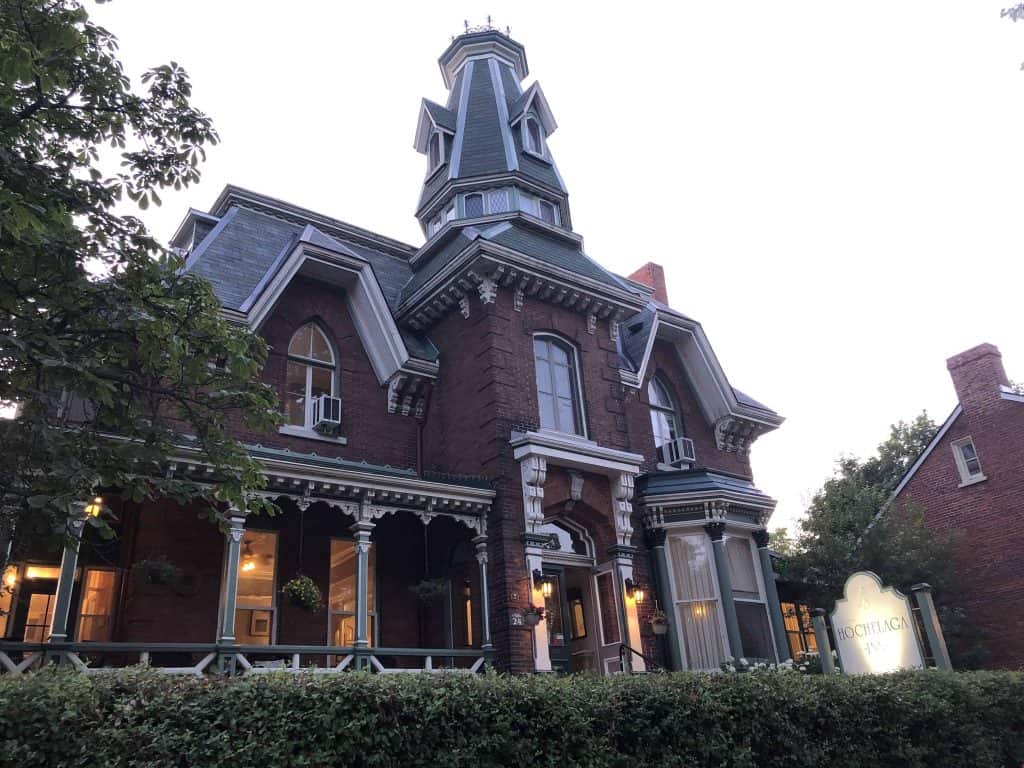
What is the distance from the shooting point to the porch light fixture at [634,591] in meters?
15.0

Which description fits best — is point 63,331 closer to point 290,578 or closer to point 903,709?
point 290,578

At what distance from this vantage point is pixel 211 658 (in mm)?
10812

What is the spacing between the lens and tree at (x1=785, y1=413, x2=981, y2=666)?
2012 centimetres

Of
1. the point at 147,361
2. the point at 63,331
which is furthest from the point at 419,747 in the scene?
the point at 63,331

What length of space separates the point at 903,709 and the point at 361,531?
8.09 meters

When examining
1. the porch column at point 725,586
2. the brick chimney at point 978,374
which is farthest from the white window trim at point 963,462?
the porch column at point 725,586

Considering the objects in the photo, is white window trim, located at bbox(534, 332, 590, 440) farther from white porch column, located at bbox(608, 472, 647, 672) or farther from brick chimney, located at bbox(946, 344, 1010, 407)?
brick chimney, located at bbox(946, 344, 1010, 407)

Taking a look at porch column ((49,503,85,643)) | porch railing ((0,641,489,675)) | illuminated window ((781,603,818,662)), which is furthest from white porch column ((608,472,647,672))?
porch column ((49,503,85,643))

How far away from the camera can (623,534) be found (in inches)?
608

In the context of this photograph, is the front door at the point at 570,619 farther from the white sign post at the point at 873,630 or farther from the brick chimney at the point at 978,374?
the brick chimney at the point at 978,374

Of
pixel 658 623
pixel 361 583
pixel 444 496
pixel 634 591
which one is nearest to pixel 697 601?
pixel 658 623

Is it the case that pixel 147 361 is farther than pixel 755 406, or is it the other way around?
pixel 755 406

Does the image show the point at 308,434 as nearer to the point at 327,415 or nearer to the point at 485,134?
the point at 327,415

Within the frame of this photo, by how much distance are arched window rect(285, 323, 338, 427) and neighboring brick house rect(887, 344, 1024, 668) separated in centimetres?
1570
